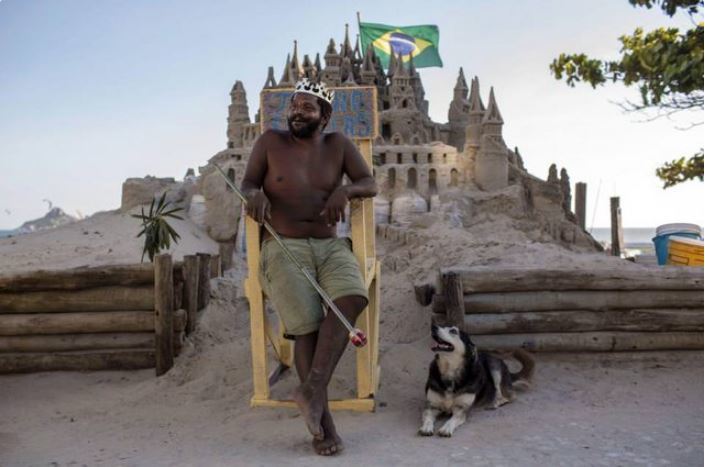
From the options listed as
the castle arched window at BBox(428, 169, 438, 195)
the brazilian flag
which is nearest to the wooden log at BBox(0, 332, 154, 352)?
the castle arched window at BBox(428, 169, 438, 195)

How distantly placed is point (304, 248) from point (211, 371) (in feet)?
6.81

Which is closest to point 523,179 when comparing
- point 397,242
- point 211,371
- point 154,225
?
point 397,242

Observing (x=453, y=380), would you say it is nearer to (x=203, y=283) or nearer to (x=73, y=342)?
(x=203, y=283)

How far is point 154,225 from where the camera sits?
8578mm

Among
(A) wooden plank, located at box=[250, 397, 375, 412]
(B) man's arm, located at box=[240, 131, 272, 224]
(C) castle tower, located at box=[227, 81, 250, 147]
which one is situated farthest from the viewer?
(C) castle tower, located at box=[227, 81, 250, 147]

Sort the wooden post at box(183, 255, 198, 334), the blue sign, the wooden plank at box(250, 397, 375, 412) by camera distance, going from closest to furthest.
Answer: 1. the wooden plank at box(250, 397, 375, 412)
2. the blue sign
3. the wooden post at box(183, 255, 198, 334)

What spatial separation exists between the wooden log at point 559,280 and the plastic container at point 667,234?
234 inches

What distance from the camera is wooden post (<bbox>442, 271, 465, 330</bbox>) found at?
241 inches

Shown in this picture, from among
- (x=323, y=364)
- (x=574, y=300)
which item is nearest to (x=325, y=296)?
(x=323, y=364)

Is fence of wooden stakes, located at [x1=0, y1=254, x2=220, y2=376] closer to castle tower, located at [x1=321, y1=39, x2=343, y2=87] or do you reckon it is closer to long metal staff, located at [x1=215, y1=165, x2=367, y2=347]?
long metal staff, located at [x1=215, y1=165, x2=367, y2=347]

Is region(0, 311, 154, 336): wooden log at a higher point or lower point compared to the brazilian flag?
lower

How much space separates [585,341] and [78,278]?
4820mm

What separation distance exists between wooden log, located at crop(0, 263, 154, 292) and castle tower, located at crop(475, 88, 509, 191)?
2064 cm

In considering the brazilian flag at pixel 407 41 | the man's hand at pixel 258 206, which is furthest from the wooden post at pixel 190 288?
the brazilian flag at pixel 407 41
